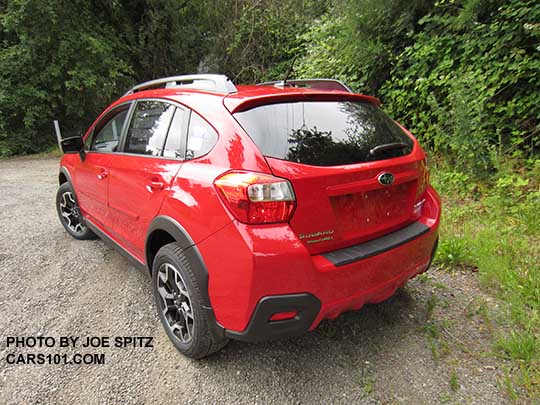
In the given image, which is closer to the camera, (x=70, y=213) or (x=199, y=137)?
(x=199, y=137)

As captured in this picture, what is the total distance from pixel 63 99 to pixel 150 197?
38.0 ft

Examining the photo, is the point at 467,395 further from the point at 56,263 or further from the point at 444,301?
the point at 56,263

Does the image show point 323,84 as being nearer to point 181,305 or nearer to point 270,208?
point 270,208

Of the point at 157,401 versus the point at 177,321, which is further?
the point at 177,321

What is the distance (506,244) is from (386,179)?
73.6 inches

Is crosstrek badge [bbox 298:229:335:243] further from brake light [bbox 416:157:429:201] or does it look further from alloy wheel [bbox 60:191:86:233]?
alloy wheel [bbox 60:191:86:233]

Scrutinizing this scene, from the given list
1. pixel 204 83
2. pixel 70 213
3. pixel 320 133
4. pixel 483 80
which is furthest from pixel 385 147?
pixel 70 213

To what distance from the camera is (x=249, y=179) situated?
1.59m

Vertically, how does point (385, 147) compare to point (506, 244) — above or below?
above

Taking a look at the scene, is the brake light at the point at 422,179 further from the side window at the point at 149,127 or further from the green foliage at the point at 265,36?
the green foliage at the point at 265,36

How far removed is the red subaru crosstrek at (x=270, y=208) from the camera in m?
1.58

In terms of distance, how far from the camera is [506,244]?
9.56ft

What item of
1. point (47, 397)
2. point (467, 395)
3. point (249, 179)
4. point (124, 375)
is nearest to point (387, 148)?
point (249, 179)

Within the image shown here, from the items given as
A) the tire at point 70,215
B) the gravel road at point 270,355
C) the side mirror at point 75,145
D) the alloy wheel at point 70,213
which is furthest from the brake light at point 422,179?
the alloy wheel at point 70,213
